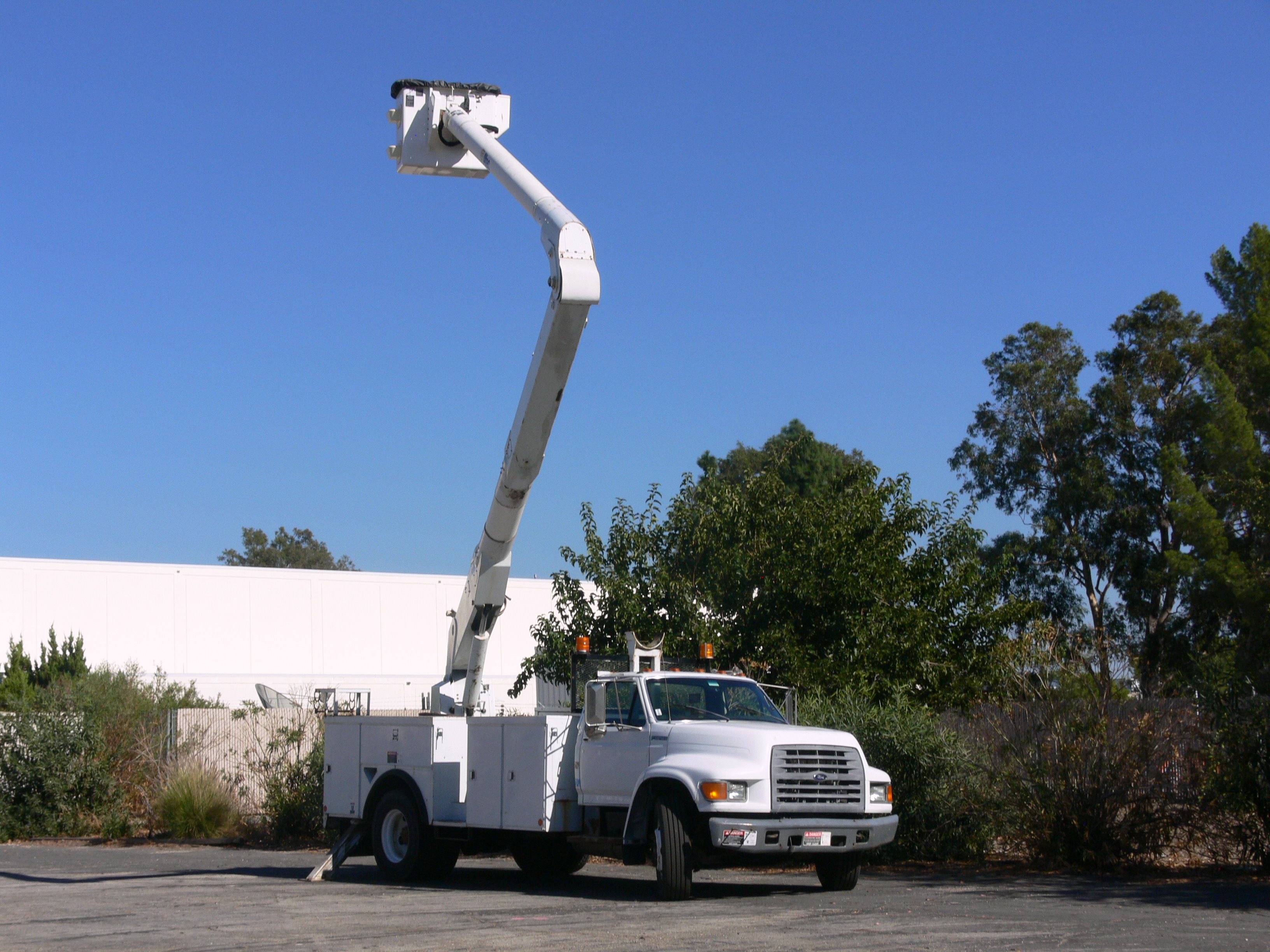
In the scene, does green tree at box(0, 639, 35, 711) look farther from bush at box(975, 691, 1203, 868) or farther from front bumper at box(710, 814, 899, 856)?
bush at box(975, 691, 1203, 868)

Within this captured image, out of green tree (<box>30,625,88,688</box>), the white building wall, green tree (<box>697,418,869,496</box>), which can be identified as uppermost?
green tree (<box>697,418,869,496</box>)

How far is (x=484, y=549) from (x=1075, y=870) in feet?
23.6

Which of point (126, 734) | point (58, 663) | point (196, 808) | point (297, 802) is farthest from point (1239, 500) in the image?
point (58, 663)

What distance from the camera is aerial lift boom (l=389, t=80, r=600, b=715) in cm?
1204

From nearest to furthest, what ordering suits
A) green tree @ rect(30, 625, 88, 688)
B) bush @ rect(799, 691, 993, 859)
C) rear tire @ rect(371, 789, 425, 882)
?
rear tire @ rect(371, 789, 425, 882) < bush @ rect(799, 691, 993, 859) < green tree @ rect(30, 625, 88, 688)

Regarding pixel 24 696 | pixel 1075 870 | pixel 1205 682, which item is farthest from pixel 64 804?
pixel 1205 682

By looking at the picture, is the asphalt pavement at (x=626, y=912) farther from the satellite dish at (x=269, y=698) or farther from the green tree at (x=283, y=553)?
the green tree at (x=283, y=553)

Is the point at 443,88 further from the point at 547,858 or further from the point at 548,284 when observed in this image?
the point at 547,858

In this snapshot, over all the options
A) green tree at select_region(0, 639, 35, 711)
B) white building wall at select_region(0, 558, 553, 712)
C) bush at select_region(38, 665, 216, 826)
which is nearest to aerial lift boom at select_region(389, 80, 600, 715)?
bush at select_region(38, 665, 216, 826)

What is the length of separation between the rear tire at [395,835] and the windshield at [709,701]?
3189 mm

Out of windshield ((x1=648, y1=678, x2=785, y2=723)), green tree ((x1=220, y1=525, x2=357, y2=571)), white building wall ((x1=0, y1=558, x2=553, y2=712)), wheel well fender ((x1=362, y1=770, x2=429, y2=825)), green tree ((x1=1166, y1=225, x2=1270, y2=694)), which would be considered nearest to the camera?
windshield ((x1=648, y1=678, x2=785, y2=723))

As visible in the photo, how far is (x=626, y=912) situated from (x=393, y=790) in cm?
424

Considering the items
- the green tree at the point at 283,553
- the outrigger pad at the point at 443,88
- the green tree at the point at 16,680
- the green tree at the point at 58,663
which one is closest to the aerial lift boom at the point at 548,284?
the outrigger pad at the point at 443,88

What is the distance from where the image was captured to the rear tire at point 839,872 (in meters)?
12.6
